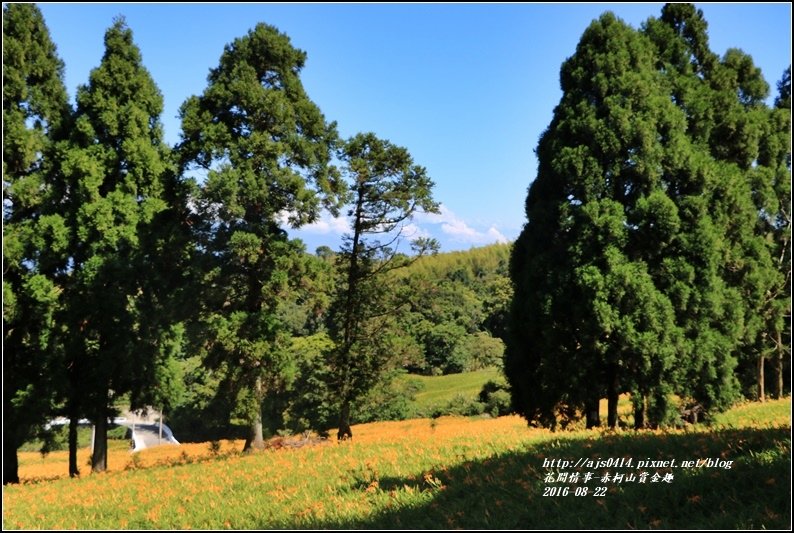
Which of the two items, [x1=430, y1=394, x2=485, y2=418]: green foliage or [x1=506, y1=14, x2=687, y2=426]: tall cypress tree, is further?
[x1=430, y1=394, x2=485, y2=418]: green foliage

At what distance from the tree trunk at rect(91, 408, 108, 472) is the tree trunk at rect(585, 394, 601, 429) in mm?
12721

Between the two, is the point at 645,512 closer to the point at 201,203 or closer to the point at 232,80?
the point at 201,203

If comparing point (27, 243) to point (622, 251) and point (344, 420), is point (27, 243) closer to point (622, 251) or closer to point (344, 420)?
point (344, 420)

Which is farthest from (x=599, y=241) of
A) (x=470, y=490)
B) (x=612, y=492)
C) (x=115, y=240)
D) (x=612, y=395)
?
(x=115, y=240)

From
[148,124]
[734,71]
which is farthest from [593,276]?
[148,124]

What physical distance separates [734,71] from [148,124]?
59.3ft

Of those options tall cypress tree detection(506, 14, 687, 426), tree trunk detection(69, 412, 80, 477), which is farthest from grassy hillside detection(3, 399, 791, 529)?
tree trunk detection(69, 412, 80, 477)

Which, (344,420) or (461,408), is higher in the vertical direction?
(344,420)

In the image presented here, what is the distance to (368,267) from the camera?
19906mm

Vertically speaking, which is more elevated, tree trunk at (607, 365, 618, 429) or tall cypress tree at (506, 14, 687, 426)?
tall cypress tree at (506, 14, 687, 426)

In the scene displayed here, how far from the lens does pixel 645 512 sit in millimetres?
5418

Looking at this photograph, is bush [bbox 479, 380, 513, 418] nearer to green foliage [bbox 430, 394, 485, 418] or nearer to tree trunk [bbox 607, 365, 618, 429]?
green foliage [bbox 430, 394, 485, 418]

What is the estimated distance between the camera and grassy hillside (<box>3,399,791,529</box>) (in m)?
5.46

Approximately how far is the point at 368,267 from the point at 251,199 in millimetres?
6090
